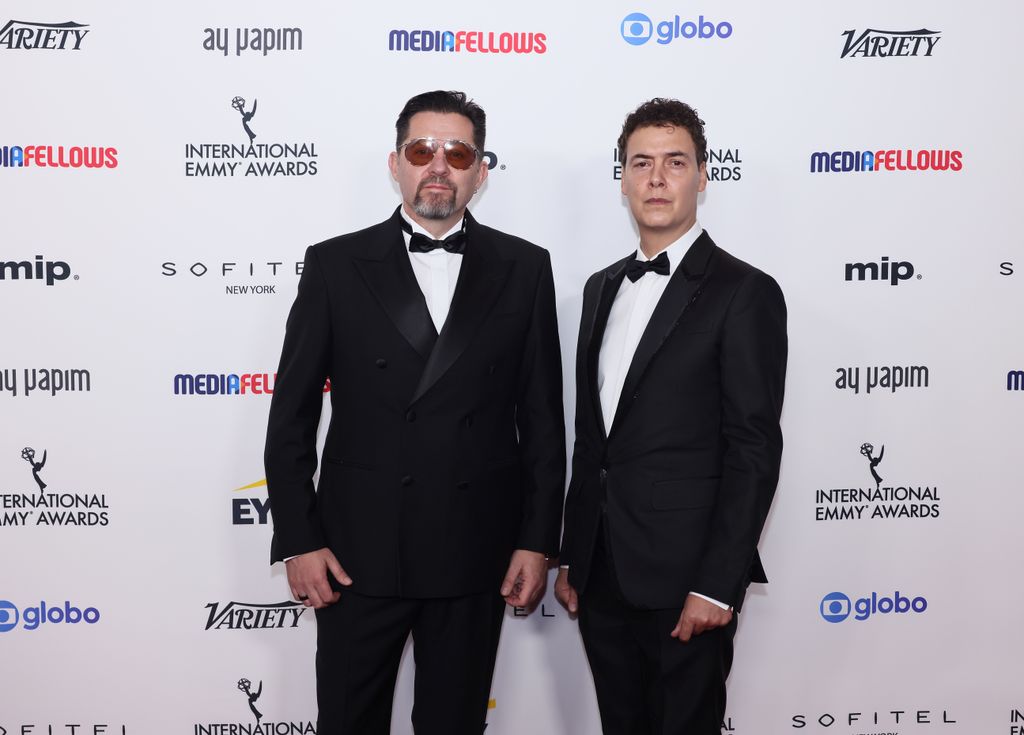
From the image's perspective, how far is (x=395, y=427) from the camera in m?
2.23

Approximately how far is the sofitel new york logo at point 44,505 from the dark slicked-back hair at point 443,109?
5.98ft

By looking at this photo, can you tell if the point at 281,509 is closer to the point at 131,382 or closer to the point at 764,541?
the point at 131,382

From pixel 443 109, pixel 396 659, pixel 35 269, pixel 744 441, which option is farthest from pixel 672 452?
pixel 35 269

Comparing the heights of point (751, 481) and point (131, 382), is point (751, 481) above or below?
below

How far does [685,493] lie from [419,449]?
74 centimetres

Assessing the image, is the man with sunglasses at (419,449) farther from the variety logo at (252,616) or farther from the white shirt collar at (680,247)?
the variety logo at (252,616)

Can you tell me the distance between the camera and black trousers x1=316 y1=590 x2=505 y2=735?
2.28m

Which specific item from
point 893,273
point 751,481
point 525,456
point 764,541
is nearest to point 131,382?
point 525,456

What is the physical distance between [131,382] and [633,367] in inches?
76.2

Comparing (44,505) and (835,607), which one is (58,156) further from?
(835,607)

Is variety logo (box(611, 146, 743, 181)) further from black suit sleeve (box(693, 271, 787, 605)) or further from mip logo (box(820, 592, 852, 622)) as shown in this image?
mip logo (box(820, 592, 852, 622))

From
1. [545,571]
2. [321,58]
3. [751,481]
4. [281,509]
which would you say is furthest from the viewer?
[321,58]

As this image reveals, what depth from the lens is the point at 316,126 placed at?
295 cm

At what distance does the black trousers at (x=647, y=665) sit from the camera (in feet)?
7.07
